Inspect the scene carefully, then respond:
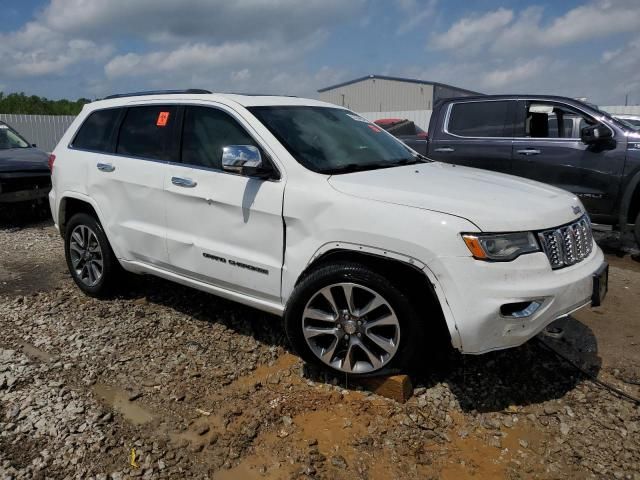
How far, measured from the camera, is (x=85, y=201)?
4688 millimetres

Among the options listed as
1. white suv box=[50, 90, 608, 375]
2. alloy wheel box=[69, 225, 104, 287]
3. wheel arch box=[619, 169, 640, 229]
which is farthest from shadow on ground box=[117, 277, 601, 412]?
wheel arch box=[619, 169, 640, 229]

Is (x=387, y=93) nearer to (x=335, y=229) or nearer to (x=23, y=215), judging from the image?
(x=23, y=215)

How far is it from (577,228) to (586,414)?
3.48ft

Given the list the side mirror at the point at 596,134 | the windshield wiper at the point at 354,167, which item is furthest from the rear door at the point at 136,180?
Result: the side mirror at the point at 596,134

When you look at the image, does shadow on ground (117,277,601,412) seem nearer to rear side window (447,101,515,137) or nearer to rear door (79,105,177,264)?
rear door (79,105,177,264)

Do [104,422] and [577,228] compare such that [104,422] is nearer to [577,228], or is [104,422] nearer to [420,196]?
[420,196]

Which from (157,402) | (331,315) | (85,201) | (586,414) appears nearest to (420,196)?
(331,315)

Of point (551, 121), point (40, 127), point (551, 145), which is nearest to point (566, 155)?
point (551, 145)

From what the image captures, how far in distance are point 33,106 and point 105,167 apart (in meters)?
32.4

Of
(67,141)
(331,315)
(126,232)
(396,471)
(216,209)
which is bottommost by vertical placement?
(396,471)

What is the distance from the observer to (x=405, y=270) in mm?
3029

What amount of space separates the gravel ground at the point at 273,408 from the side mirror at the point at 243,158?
1.33 m

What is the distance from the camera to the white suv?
2.81 metres

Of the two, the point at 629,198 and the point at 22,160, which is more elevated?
the point at 22,160
